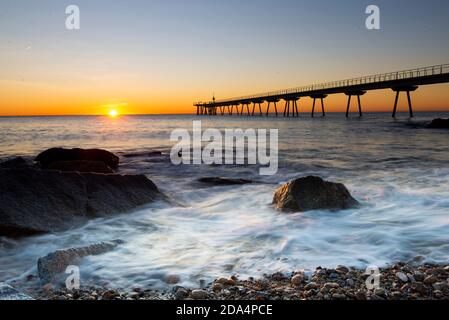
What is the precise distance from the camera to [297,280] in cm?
346

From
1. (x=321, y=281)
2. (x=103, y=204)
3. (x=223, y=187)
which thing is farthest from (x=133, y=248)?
(x=223, y=187)

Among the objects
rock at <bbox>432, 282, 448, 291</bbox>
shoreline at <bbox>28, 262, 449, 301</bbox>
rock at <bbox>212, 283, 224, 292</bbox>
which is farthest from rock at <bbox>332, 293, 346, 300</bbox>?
rock at <bbox>212, 283, 224, 292</bbox>

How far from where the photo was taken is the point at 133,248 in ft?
15.3

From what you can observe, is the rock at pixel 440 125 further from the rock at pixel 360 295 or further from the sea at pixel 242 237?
the rock at pixel 360 295

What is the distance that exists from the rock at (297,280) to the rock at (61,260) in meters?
2.22

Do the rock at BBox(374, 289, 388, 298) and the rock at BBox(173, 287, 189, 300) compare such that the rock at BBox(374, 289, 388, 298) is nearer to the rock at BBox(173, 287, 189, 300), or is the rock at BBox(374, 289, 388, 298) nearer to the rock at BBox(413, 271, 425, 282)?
the rock at BBox(413, 271, 425, 282)

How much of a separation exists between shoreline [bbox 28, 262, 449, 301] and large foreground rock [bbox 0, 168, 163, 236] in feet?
5.96

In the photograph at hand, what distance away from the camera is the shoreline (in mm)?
3102

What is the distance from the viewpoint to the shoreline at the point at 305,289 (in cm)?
310

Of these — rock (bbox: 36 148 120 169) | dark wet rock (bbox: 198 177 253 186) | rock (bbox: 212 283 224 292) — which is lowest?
rock (bbox: 212 283 224 292)

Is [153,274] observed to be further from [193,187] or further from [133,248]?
[193,187]

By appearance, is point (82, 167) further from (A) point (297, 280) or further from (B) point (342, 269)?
(B) point (342, 269)

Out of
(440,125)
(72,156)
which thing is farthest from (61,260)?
(440,125)

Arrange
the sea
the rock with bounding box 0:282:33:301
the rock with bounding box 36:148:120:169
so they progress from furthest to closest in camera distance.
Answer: the rock with bounding box 36:148:120:169
the sea
the rock with bounding box 0:282:33:301
